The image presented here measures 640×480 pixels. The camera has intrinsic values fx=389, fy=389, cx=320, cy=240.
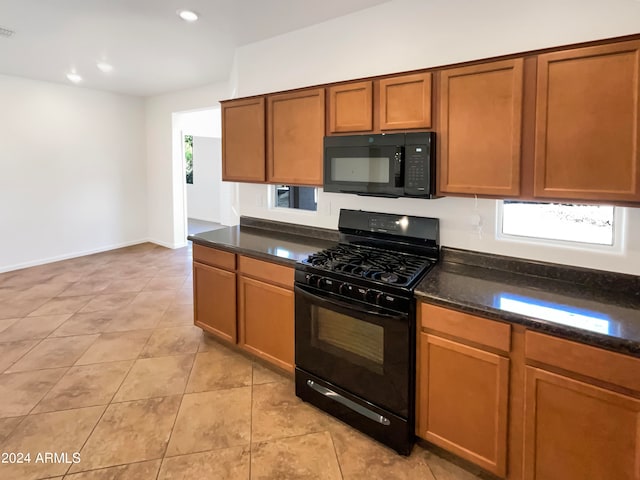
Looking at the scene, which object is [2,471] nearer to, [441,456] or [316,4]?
[441,456]

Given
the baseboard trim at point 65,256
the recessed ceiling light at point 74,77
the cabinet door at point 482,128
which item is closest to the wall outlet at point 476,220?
the cabinet door at point 482,128

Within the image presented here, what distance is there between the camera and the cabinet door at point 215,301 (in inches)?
122

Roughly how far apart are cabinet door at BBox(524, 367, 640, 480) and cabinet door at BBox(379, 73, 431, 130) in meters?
1.47

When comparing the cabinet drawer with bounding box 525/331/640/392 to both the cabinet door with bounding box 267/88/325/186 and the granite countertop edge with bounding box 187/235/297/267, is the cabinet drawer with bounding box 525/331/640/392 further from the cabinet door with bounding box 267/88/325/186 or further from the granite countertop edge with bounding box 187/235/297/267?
the cabinet door with bounding box 267/88/325/186

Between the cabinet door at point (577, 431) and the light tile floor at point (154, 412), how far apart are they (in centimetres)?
49

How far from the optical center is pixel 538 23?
2.15m

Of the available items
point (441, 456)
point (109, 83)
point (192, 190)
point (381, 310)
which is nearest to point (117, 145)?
point (109, 83)

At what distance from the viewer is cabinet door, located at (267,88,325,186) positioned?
2.83 m

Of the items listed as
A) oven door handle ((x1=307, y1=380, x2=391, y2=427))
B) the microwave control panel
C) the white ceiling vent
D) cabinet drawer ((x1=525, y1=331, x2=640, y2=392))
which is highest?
the white ceiling vent

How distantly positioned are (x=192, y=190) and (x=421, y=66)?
8.95 meters

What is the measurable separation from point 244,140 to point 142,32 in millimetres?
1364

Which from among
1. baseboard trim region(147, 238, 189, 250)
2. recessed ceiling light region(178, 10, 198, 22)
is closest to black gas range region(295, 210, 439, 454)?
recessed ceiling light region(178, 10, 198, 22)

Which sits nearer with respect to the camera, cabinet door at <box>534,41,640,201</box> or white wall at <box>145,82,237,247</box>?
cabinet door at <box>534,41,640,201</box>

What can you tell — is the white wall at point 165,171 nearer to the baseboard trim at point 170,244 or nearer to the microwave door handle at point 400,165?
the baseboard trim at point 170,244
